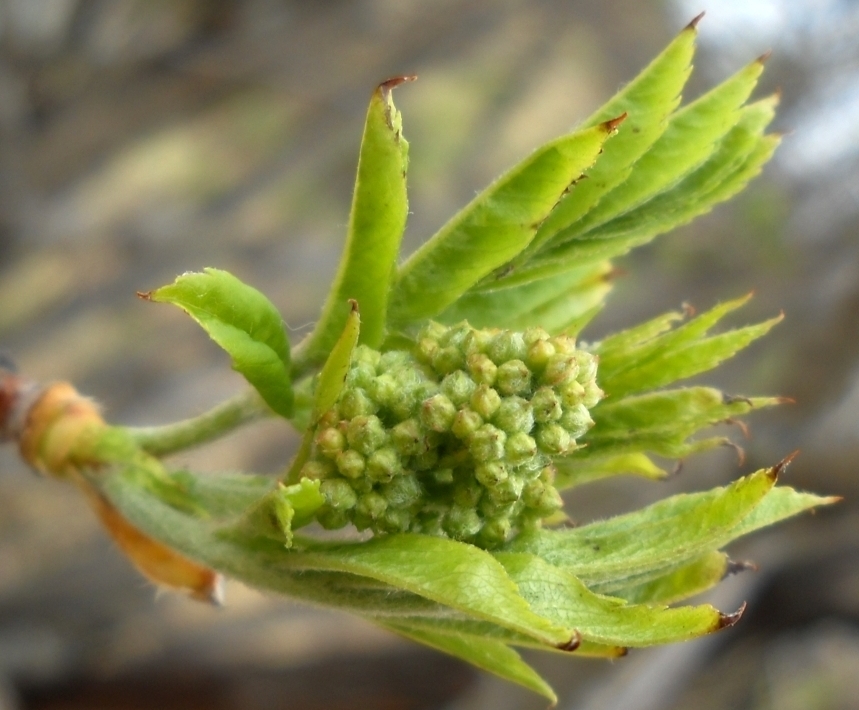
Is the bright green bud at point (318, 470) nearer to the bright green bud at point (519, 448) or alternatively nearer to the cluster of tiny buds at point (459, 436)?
the cluster of tiny buds at point (459, 436)

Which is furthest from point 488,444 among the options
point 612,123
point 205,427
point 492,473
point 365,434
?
point 205,427

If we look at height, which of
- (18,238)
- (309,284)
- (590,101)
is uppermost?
(590,101)

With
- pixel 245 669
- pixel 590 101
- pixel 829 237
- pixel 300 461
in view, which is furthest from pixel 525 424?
pixel 590 101

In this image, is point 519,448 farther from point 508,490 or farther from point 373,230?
point 373,230

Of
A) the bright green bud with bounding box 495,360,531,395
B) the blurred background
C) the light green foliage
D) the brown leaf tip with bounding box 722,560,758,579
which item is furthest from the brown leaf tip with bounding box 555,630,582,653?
the blurred background

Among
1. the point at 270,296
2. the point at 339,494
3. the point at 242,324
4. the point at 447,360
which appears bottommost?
the point at 339,494

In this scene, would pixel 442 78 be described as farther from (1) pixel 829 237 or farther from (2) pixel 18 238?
(2) pixel 18 238

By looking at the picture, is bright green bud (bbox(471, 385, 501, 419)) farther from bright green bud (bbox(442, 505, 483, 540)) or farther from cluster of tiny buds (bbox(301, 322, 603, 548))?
bright green bud (bbox(442, 505, 483, 540))

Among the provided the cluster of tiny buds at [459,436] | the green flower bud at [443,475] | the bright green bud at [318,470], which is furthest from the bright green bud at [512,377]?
the bright green bud at [318,470]
